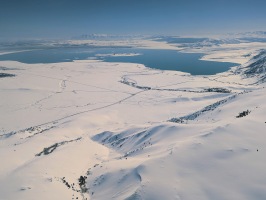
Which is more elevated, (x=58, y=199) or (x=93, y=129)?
(x=58, y=199)

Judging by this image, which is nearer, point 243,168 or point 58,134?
point 243,168

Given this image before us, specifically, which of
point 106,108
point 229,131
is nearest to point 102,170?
point 229,131

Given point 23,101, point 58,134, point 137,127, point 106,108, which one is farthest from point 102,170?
point 23,101

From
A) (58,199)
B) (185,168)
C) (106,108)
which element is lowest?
(106,108)

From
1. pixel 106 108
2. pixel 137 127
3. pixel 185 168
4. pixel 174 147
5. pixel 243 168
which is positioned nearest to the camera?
pixel 243 168

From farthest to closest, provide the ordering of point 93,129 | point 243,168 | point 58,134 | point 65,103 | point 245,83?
point 245,83 → point 65,103 → point 93,129 → point 58,134 → point 243,168

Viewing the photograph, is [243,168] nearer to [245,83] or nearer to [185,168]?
[185,168]

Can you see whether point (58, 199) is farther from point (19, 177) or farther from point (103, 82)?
point (103, 82)
